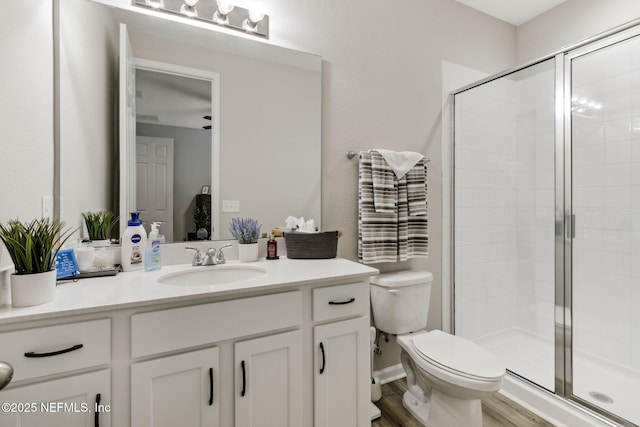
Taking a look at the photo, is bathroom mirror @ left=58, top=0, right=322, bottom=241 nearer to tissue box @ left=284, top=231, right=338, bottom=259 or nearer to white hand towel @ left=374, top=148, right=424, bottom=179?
tissue box @ left=284, top=231, right=338, bottom=259

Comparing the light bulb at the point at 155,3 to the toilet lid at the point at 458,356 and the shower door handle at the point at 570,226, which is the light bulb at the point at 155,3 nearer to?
the toilet lid at the point at 458,356

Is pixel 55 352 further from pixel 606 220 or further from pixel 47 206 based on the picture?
pixel 606 220

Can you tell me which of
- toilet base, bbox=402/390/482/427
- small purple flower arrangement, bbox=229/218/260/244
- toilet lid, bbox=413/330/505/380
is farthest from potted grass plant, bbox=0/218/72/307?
toilet base, bbox=402/390/482/427

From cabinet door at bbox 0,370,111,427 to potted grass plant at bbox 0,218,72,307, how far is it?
0.23m

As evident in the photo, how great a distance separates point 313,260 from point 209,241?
A: 0.53 m

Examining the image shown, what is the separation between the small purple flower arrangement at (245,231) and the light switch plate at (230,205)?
7 centimetres

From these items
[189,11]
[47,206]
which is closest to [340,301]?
[47,206]

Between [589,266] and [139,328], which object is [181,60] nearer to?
[139,328]

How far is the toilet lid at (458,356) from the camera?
1376 mm

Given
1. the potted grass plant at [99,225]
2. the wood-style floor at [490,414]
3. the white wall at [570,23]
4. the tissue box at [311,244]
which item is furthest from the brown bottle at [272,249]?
the white wall at [570,23]

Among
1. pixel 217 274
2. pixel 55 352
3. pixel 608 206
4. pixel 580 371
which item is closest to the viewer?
pixel 55 352

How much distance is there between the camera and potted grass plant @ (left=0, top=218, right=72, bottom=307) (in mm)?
871

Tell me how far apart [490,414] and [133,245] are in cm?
200

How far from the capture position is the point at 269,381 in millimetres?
1148
